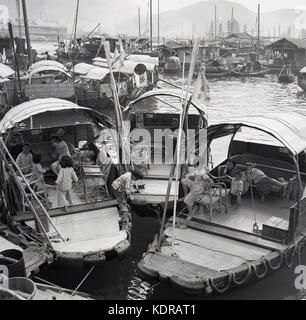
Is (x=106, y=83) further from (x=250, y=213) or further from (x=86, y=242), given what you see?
(x=86, y=242)

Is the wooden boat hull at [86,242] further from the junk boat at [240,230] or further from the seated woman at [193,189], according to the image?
the seated woman at [193,189]

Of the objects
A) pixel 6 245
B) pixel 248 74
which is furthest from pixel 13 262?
pixel 248 74

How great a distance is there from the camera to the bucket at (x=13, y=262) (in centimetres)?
671

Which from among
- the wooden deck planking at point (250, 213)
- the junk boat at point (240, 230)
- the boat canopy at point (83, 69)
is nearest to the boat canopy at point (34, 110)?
the junk boat at point (240, 230)

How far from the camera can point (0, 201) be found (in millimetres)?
10414

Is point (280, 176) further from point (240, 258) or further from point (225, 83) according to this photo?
point (225, 83)

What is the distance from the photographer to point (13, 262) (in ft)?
22.4

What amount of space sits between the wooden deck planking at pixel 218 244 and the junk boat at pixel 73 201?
1.14 meters

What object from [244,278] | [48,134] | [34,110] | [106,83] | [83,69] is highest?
[83,69]

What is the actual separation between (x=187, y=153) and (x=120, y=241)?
4.08 metres

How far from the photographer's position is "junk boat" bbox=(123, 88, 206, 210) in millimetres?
10828

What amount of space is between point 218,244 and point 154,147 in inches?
254

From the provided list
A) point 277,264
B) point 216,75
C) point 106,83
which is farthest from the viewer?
point 216,75

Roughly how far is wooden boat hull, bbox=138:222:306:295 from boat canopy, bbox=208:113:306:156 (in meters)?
2.34
